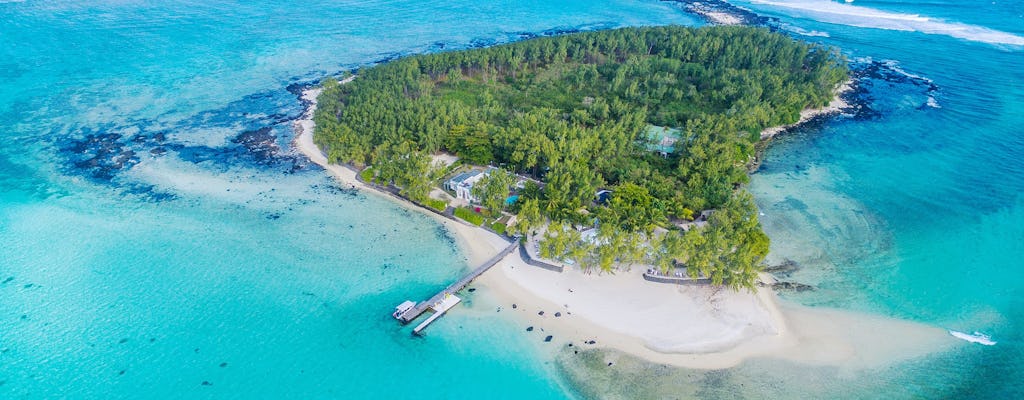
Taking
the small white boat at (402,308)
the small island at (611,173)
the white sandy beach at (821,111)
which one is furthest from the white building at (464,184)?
the white sandy beach at (821,111)

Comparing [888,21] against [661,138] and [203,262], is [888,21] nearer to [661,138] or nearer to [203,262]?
[661,138]

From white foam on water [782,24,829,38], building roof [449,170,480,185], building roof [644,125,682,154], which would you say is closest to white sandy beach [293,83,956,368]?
building roof [449,170,480,185]

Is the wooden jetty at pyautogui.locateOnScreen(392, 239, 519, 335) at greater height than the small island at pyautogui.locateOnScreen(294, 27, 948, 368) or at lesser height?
lesser

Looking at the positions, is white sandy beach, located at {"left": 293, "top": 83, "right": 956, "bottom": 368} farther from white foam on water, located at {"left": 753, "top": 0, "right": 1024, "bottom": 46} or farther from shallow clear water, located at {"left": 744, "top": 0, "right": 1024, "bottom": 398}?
white foam on water, located at {"left": 753, "top": 0, "right": 1024, "bottom": 46}

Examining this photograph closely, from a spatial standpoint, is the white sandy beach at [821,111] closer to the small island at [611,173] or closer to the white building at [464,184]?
the small island at [611,173]

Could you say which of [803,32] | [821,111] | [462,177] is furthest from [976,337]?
[803,32]
